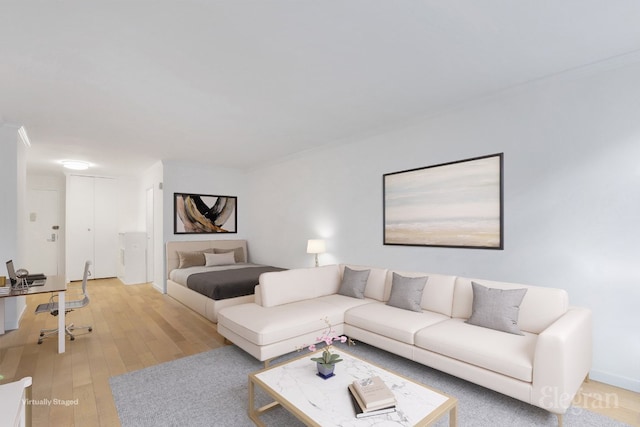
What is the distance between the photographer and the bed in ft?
13.8

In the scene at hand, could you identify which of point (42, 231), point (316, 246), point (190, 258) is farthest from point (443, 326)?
point (42, 231)

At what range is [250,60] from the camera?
239 cm

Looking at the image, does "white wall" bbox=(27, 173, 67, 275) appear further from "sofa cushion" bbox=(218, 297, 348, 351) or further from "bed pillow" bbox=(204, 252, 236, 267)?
"sofa cushion" bbox=(218, 297, 348, 351)

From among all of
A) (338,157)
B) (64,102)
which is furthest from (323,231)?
(64,102)

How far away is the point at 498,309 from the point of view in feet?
8.39

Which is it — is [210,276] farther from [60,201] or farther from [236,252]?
[60,201]

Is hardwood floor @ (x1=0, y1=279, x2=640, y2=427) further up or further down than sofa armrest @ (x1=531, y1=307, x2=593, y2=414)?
further down

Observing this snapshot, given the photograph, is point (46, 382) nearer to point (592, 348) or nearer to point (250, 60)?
point (250, 60)

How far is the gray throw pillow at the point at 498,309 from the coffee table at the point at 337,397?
1.05 m

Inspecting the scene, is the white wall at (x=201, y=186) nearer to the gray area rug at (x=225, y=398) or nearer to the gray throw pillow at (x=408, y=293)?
the gray area rug at (x=225, y=398)

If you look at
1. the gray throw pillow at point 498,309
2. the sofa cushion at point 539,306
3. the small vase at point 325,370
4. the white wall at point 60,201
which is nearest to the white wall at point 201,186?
the white wall at point 60,201

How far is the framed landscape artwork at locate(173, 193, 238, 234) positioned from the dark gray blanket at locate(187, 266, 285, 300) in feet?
5.00

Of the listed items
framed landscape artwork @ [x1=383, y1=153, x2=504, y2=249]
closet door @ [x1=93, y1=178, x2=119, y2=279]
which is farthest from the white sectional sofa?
closet door @ [x1=93, y1=178, x2=119, y2=279]

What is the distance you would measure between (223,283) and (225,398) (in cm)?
203
